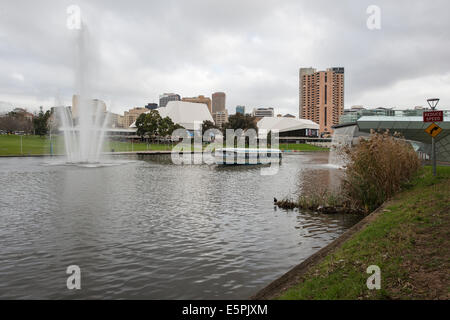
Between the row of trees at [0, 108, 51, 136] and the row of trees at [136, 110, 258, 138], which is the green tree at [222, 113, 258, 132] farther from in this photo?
the row of trees at [0, 108, 51, 136]

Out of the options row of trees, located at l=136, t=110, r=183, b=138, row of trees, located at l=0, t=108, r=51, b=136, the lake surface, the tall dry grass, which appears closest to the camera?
the lake surface

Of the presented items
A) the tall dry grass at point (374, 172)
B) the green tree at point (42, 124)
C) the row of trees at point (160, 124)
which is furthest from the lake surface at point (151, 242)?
the green tree at point (42, 124)

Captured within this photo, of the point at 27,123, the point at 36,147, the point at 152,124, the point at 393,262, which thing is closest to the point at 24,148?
the point at 36,147

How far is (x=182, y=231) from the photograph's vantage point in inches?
501

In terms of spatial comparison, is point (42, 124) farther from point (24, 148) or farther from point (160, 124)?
point (24, 148)

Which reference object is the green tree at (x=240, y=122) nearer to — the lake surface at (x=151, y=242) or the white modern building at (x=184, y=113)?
the white modern building at (x=184, y=113)

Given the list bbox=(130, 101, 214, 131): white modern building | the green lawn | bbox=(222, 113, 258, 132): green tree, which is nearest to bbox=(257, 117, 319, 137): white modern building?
bbox=(130, 101, 214, 131): white modern building

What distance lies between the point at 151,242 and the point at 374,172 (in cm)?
1091

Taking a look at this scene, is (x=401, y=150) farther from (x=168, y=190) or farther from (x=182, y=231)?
(x=168, y=190)

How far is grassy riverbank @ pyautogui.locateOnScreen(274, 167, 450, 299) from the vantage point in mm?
5902

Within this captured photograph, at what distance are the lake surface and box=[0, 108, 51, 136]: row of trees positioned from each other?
90904 millimetres

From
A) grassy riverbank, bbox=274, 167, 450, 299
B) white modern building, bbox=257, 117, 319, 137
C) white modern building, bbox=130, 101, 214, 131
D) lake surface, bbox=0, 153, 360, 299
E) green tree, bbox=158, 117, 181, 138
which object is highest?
white modern building, bbox=130, 101, 214, 131
